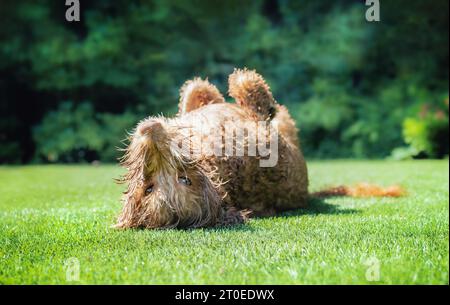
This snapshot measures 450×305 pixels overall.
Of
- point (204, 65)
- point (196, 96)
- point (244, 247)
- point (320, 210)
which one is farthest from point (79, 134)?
point (244, 247)

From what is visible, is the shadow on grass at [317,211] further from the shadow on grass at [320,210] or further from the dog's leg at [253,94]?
the dog's leg at [253,94]

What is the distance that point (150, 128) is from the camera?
11.3 ft

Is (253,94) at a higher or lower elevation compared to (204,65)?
lower

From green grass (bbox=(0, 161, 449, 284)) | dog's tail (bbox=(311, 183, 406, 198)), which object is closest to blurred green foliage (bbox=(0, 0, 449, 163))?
dog's tail (bbox=(311, 183, 406, 198))

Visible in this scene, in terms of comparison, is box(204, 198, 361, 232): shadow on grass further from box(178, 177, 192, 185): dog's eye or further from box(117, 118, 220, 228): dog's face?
box(178, 177, 192, 185): dog's eye

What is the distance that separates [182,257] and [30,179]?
6.94 m

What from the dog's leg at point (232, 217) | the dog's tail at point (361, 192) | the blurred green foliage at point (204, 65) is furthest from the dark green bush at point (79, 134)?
the dog's leg at point (232, 217)

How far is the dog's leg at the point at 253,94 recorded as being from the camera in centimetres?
488

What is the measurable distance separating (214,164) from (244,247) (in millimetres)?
1129

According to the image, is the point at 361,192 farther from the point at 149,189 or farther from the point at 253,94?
the point at 149,189

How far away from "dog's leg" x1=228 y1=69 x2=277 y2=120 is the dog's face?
1.24 m

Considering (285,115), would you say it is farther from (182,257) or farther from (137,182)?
(182,257)
